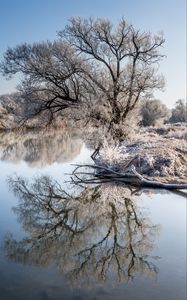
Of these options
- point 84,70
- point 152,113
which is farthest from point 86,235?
point 152,113

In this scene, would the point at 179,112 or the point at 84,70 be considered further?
the point at 179,112

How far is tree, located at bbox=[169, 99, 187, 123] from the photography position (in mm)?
65694

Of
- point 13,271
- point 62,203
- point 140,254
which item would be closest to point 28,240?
point 13,271

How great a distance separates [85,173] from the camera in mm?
16078

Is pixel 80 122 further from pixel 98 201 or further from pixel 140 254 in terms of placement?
pixel 140 254

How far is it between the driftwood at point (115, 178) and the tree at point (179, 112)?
5026 centimetres

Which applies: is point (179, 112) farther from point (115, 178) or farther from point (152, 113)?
point (115, 178)

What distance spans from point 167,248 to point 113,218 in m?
2.25

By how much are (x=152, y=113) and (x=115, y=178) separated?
38.7 metres

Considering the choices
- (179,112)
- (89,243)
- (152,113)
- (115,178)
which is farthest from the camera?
(179,112)

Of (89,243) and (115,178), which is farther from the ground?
(115,178)

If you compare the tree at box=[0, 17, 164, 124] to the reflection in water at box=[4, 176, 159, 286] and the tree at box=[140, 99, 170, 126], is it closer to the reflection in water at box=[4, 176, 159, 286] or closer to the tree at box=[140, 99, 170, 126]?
the reflection in water at box=[4, 176, 159, 286]

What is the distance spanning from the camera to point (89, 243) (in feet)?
28.0

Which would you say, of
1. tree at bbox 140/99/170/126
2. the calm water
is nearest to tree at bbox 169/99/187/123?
tree at bbox 140/99/170/126
